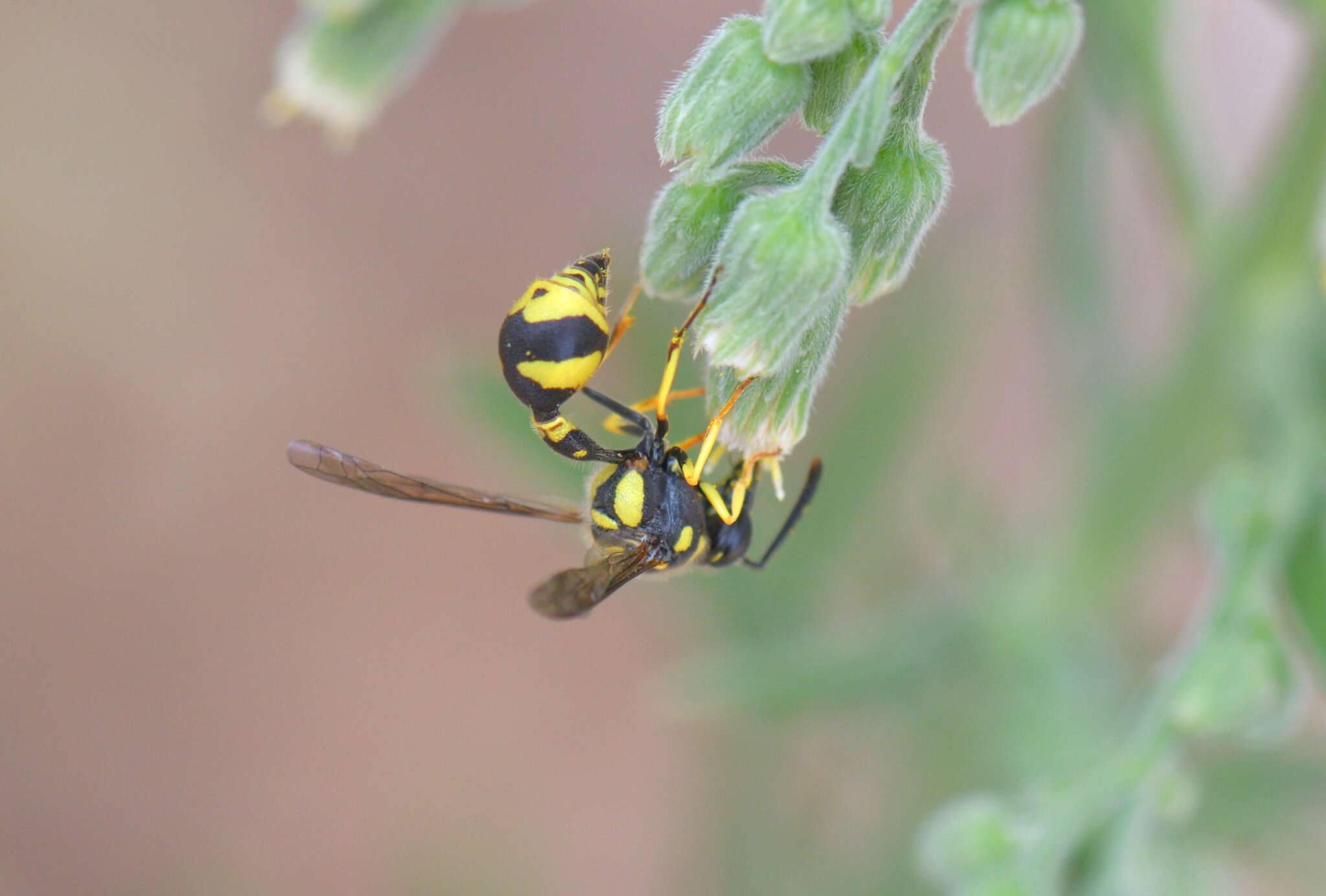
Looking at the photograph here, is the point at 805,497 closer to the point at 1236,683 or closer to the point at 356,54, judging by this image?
the point at 1236,683

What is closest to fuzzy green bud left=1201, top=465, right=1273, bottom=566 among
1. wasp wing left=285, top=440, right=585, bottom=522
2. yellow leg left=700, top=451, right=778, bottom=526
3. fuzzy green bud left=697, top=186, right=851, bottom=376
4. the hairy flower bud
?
yellow leg left=700, top=451, right=778, bottom=526

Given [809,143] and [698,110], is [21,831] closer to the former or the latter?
[809,143]

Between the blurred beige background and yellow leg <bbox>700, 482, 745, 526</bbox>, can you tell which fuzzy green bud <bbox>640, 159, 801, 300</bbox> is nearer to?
yellow leg <bbox>700, 482, 745, 526</bbox>

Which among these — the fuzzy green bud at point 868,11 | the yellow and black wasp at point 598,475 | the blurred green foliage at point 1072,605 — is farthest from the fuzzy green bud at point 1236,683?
the fuzzy green bud at point 868,11

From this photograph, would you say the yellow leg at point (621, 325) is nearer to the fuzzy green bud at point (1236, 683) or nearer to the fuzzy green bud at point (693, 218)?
the fuzzy green bud at point (693, 218)

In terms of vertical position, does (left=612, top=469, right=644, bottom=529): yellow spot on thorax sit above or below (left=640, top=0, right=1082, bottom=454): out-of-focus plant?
below

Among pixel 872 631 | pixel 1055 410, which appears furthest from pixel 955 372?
pixel 872 631

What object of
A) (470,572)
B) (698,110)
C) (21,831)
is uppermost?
(698,110)
